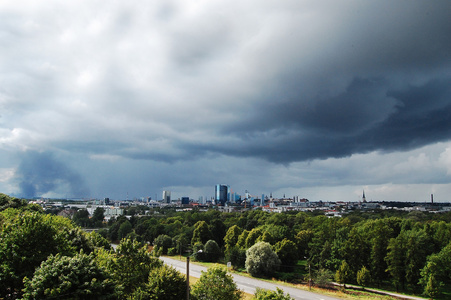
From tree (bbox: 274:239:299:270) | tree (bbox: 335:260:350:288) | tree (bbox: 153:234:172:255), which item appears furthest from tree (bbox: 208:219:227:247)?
tree (bbox: 335:260:350:288)

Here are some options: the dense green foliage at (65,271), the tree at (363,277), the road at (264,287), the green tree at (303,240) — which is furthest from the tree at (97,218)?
the dense green foliage at (65,271)

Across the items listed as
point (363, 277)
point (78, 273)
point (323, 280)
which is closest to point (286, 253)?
point (323, 280)

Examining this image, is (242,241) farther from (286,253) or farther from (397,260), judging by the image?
(397,260)

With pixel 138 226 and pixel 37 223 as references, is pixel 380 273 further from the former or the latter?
pixel 138 226

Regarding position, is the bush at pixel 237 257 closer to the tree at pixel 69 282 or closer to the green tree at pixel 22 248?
the green tree at pixel 22 248

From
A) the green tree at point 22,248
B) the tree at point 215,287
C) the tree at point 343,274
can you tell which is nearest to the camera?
the green tree at point 22,248
